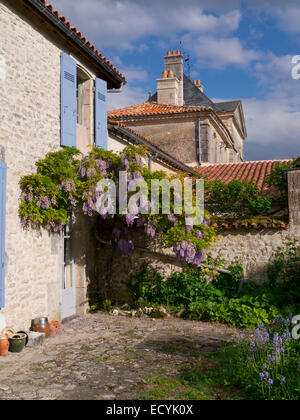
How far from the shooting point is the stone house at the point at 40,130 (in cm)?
585

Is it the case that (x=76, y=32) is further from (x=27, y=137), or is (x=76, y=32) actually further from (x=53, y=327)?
(x=53, y=327)

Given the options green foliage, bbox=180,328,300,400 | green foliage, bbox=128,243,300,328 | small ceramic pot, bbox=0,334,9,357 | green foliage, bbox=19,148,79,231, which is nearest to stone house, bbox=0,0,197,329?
green foliage, bbox=19,148,79,231

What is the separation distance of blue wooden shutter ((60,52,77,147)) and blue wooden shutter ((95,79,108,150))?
35.7 inches

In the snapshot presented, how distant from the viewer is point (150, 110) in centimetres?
1554

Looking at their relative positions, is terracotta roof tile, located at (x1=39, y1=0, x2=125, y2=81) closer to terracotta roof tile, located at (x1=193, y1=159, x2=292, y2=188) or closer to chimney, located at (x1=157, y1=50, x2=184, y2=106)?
terracotta roof tile, located at (x1=193, y1=159, x2=292, y2=188)

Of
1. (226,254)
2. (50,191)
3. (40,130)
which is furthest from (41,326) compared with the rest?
(226,254)

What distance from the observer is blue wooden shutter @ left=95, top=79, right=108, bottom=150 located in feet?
27.6

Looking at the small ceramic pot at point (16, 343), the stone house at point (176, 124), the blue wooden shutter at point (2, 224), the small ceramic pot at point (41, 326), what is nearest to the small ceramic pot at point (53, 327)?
the small ceramic pot at point (41, 326)

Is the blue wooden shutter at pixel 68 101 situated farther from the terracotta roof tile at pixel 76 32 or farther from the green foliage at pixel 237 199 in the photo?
the green foliage at pixel 237 199

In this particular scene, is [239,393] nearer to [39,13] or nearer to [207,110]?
[39,13]

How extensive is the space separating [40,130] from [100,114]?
7.09 ft

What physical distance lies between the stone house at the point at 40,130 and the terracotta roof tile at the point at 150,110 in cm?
640

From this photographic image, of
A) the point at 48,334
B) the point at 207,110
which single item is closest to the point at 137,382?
the point at 48,334
